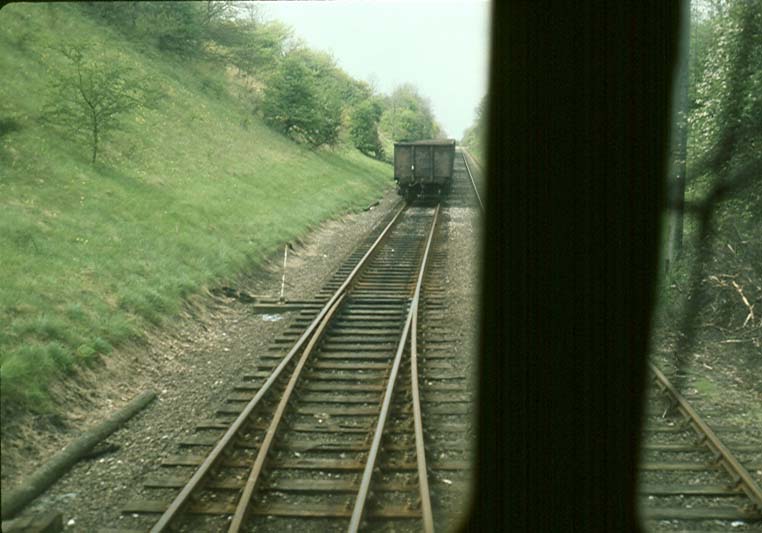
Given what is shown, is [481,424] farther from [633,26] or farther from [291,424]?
[633,26]

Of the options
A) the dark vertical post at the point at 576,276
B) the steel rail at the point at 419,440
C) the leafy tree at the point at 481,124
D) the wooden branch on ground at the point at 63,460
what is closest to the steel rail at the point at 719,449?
the dark vertical post at the point at 576,276

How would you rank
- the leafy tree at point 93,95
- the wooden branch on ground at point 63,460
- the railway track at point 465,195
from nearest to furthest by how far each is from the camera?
the wooden branch on ground at point 63,460, the leafy tree at point 93,95, the railway track at point 465,195

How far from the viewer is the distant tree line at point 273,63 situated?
17.0 feet

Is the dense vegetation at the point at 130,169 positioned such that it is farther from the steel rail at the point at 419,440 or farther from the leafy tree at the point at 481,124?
the leafy tree at the point at 481,124

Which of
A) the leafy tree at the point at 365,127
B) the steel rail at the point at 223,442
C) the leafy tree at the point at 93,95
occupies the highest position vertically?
the leafy tree at the point at 365,127

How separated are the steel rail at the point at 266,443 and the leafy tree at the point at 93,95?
27.0 feet

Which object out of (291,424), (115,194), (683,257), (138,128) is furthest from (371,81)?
(291,424)

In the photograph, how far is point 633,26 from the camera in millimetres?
10461

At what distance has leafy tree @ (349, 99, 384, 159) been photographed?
149ft

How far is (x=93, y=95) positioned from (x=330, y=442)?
11733 mm

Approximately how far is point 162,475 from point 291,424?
1.40 metres

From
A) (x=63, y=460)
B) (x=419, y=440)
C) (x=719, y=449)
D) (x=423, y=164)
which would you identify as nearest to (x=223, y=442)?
(x=63, y=460)

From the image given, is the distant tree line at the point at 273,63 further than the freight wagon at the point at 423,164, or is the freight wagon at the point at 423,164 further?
the freight wagon at the point at 423,164

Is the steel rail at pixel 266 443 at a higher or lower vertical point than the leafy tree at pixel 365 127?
lower
